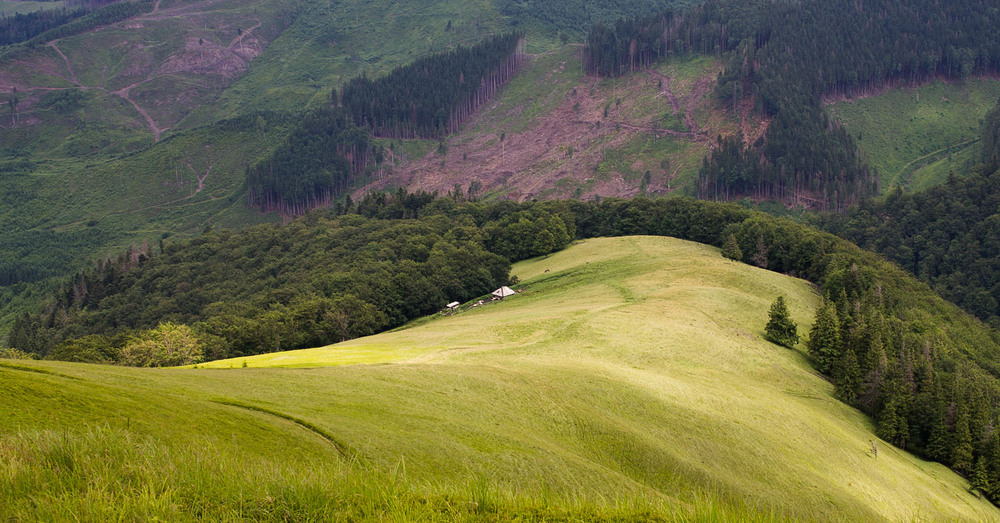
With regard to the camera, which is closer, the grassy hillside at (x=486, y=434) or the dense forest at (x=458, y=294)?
the grassy hillside at (x=486, y=434)

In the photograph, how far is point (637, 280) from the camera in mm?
92250

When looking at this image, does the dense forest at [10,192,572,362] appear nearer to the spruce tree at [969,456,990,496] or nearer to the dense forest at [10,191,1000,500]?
the dense forest at [10,191,1000,500]

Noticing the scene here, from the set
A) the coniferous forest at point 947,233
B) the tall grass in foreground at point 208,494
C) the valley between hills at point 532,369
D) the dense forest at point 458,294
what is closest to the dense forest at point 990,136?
the valley between hills at point 532,369

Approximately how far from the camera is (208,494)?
→ 11367mm

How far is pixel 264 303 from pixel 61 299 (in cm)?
7199

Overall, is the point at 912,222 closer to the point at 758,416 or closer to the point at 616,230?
the point at 616,230

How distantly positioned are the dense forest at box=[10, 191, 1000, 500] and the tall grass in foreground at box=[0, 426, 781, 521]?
2201 inches

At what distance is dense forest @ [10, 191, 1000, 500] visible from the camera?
61.5 m

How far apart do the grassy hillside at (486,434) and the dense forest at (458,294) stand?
5893mm

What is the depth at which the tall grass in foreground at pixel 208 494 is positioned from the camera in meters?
10.4

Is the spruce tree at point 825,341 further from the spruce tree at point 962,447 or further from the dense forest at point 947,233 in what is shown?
the dense forest at point 947,233

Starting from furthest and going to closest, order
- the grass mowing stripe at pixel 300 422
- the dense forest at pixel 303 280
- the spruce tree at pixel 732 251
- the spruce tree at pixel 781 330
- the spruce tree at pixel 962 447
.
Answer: the spruce tree at pixel 732 251, the dense forest at pixel 303 280, the spruce tree at pixel 781 330, the spruce tree at pixel 962 447, the grass mowing stripe at pixel 300 422

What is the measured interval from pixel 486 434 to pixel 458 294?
87.1m

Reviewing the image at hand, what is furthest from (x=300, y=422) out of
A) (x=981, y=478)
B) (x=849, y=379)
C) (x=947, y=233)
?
(x=947, y=233)
